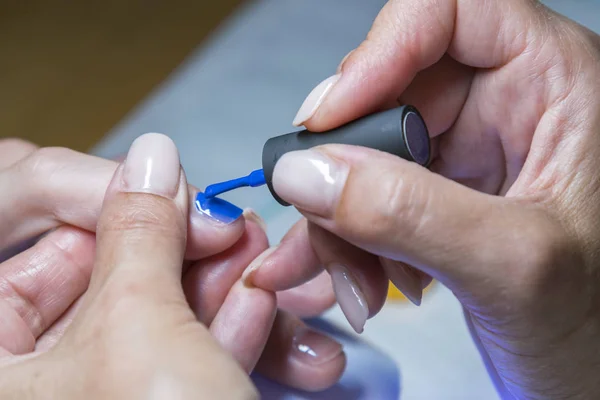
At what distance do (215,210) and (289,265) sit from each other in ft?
0.36

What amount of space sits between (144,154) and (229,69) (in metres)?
0.68

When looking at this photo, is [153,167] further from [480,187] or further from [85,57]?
[85,57]

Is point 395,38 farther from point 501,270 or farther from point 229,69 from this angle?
point 229,69

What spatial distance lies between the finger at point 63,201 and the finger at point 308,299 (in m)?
0.17

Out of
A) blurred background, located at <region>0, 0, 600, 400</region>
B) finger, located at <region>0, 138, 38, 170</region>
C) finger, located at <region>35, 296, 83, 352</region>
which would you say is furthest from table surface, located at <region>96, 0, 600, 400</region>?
finger, located at <region>35, 296, 83, 352</region>

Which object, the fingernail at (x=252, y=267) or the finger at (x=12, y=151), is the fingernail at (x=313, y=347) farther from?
the finger at (x=12, y=151)

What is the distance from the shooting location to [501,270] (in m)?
0.56

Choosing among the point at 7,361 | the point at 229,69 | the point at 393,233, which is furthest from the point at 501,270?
the point at 229,69

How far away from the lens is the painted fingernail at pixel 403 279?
0.76 meters

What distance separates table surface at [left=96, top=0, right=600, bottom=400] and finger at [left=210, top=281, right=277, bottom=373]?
7.5 inches

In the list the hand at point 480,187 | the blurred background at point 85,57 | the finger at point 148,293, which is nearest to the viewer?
the finger at point 148,293

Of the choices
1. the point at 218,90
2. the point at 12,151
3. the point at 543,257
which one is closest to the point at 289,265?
the point at 543,257

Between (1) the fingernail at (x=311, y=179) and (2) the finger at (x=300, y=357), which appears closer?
(1) the fingernail at (x=311, y=179)

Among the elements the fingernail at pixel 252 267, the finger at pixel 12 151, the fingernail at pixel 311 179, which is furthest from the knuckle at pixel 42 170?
the fingernail at pixel 311 179
